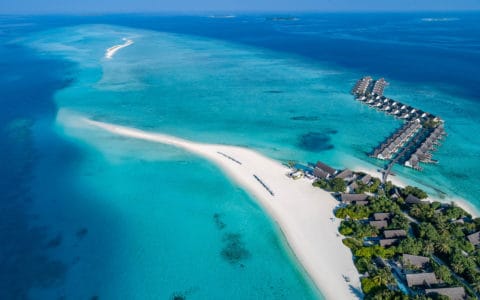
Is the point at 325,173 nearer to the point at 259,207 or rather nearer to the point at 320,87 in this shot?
the point at 259,207

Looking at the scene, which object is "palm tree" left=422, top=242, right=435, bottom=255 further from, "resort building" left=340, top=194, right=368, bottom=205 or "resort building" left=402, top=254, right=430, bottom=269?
"resort building" left=340, top=194, right=368, bottom=205

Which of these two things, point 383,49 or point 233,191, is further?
point 383,49

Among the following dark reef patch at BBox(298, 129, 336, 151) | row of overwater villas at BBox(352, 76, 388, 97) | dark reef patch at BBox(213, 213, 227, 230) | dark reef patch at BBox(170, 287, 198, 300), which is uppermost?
row of overwater villas at BBox(352, 76, 388, 97)

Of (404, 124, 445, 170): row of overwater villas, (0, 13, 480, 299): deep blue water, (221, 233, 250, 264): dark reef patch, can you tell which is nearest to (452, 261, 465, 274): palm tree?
(0, 13, 480, 299): deep blue water

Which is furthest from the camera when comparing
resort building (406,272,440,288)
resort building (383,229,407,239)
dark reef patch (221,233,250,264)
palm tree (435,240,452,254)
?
resort building (383,229,407,239)

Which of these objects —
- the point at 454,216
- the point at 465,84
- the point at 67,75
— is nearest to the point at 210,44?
the point at 67,75

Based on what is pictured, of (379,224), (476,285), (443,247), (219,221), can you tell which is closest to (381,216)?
(379,224)
